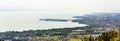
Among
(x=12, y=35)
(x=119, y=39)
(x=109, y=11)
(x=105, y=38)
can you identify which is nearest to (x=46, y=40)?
(x=12, y=35)

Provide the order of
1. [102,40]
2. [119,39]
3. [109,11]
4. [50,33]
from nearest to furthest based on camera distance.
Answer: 1. [119,39]
2. [102,40]
3. [50,33]
4. [109,11]

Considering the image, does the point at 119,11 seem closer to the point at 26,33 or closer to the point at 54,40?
the point at 26,33

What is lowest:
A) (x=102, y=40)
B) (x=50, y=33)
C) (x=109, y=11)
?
(x=109, y=11)

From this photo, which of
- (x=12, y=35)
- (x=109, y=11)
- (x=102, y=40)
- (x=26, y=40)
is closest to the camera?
(x=102, y=40)

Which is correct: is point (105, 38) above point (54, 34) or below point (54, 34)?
above

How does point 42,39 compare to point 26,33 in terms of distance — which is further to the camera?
point 26,33

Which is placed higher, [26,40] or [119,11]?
[26,40]

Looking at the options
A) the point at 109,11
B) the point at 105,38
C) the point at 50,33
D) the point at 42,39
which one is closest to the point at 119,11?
the point at 109,11

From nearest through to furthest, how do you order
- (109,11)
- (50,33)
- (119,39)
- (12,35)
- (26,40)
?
1. (119,39)
2. (26,40)
3. (12,35)
4. (50,33)
5. (109,11)

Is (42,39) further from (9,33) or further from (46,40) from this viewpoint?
(9,33)
